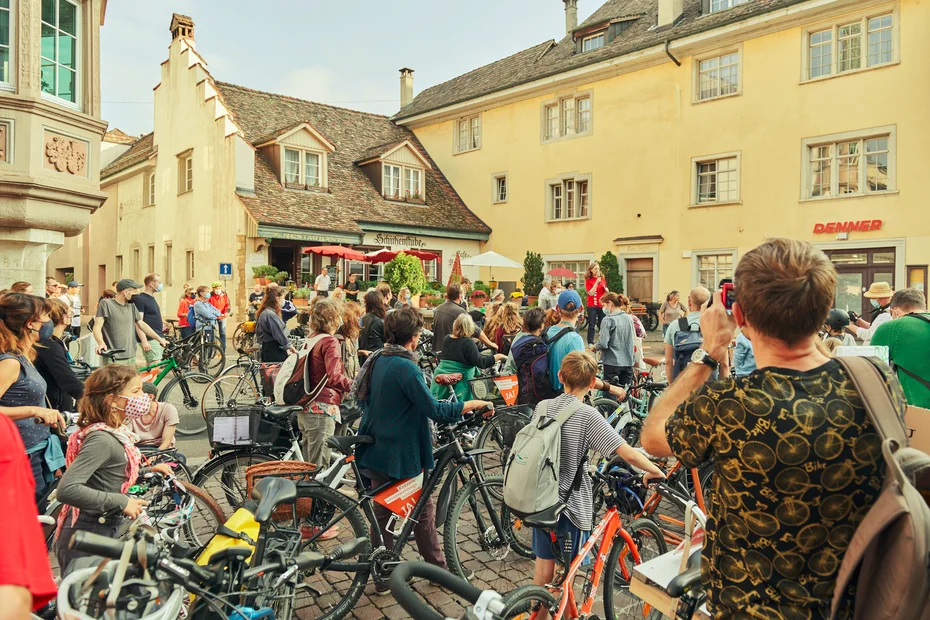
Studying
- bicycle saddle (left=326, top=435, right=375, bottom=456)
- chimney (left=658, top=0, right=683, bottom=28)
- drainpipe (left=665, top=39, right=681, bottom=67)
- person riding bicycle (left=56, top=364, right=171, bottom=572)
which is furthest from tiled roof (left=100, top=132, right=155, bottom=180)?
bicycle saddle (left=326, top=435, right=375, bottom=456)

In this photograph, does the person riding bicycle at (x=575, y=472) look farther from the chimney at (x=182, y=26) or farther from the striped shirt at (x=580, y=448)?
the chimney at (x=182, y=26)

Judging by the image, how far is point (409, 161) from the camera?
91.4 ft

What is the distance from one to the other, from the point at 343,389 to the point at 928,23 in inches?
764

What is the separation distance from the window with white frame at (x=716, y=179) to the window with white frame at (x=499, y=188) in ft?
28.8

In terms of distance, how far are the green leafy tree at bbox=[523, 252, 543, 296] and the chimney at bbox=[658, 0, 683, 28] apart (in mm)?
9312

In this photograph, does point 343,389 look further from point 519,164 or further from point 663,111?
point 519,164

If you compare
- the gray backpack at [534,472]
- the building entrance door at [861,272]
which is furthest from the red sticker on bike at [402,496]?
the building entrance door at [861,272]

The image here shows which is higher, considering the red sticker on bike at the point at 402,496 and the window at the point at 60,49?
the window at the point at 60,49

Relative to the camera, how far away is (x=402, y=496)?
414 centimetres

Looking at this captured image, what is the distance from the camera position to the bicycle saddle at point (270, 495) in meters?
2.49

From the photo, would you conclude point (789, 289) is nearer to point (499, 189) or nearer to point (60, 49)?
point (60, 49)

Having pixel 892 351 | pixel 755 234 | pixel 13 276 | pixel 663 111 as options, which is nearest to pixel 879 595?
pixel 892 351

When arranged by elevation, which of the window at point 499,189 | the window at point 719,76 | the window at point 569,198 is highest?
the window at point 719,76

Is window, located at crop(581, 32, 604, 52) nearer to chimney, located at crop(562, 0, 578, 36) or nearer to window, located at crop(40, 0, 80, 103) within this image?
chimney, located at crop(562, 0, 578, 36)
